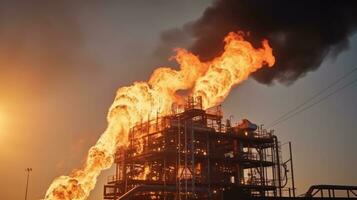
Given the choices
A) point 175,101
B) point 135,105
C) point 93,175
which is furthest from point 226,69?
point 93,175

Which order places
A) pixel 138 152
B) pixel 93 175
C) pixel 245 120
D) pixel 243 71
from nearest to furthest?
pixel 93 175 → pixel 243 71 → pixel 138 152 → pixel 245 120

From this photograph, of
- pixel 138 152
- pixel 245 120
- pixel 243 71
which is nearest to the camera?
pixel 243 71

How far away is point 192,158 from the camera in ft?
197

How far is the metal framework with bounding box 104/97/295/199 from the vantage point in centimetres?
6033

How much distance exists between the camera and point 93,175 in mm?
57344

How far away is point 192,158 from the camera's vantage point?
6012 centimetres

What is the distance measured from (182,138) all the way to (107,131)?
1084 cm

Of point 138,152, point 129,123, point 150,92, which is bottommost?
point 138,152

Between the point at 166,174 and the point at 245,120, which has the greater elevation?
the point at 245,120

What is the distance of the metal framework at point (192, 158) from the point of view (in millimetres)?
60328

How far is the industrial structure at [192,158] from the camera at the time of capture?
6034 centimetres

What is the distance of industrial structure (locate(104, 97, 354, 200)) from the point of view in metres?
60.3

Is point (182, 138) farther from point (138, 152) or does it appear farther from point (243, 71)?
point (243, 71)

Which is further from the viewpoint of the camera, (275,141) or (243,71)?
(275,141)
